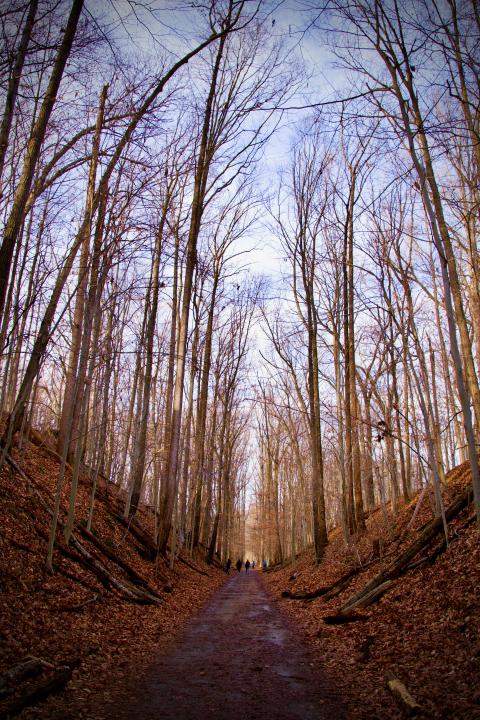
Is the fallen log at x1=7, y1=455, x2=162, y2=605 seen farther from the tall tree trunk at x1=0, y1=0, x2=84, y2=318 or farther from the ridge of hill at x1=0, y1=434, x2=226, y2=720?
the tall tree trunk at x1=0, y1=0, x2=84, y2=318

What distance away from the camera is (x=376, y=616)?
6.53 metres

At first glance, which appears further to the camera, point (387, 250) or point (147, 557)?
point (147, 557)

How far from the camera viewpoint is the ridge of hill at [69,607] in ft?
12.1

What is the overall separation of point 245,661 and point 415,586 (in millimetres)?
3093

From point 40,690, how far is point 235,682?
185 centimetres

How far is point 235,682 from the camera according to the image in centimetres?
429

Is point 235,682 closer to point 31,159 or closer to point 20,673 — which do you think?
point 20,673

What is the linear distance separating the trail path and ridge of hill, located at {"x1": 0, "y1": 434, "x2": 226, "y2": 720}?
340 millimetres

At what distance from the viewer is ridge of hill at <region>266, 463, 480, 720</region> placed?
357cm

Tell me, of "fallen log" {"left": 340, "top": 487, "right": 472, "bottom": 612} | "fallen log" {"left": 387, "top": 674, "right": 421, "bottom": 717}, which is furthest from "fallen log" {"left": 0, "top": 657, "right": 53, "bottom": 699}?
"fallen log" {"left": 340, "top": 487, "right": 472, "bottom": 612}

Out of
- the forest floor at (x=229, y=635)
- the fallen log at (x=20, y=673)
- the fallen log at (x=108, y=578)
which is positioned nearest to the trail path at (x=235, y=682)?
the forest floor at (x=229, y=635)

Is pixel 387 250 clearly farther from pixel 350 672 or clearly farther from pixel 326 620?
pixel 350 672

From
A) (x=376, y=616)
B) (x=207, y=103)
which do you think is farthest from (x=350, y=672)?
(x=207, y=103)

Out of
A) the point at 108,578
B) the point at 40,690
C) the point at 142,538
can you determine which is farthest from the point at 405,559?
the point at 142,538
